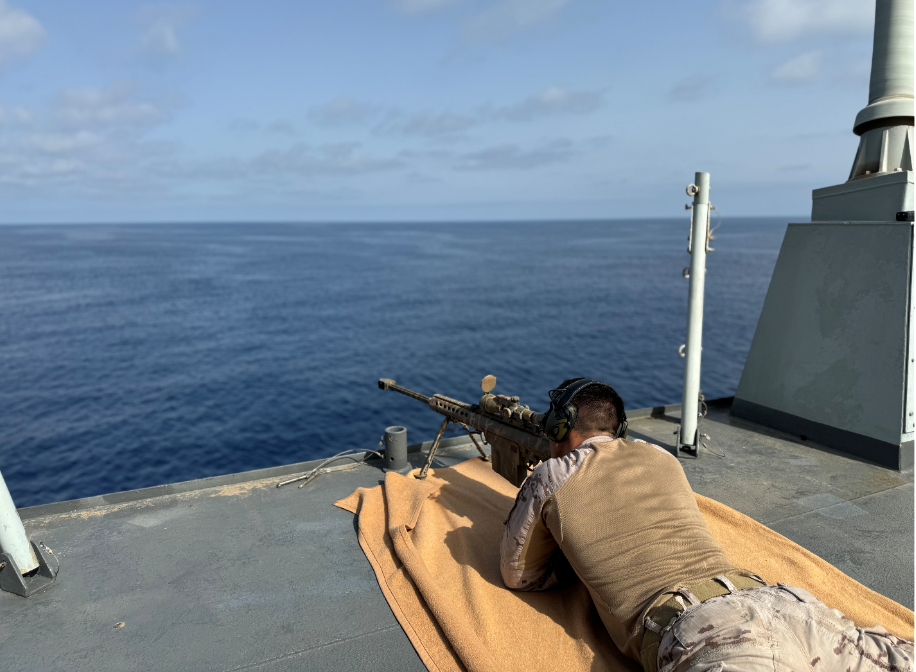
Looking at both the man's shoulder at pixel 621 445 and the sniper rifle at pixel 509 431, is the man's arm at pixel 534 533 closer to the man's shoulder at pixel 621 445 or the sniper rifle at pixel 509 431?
the man's shoulder at pixel 621 445

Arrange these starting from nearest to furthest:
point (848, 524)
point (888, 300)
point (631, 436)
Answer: point (848, 524)
point (888, 300)
point (631, 436)

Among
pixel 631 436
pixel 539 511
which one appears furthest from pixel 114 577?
pixel 631 436

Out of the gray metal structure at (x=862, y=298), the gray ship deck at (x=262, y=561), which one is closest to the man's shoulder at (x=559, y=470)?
the gray ship deck at (x=262, y=561)

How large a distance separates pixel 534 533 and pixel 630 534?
68 centimetres

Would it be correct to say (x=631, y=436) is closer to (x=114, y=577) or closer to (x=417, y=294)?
(x=114, y=577)

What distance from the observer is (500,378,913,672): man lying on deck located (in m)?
2.55

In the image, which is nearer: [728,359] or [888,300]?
[888,300]

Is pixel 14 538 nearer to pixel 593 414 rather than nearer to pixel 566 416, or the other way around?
pixel 566 416

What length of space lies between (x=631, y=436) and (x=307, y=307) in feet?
154

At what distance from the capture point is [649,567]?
10.3 ft

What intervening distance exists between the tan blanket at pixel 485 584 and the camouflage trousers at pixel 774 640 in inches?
32.8

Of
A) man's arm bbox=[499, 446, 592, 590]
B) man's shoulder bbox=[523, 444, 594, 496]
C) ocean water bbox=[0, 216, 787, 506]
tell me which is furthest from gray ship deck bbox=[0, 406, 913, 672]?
ocean water bbox=[0, 216, 787, 506]

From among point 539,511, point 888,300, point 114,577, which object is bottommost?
point 114,577

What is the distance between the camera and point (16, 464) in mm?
20062
